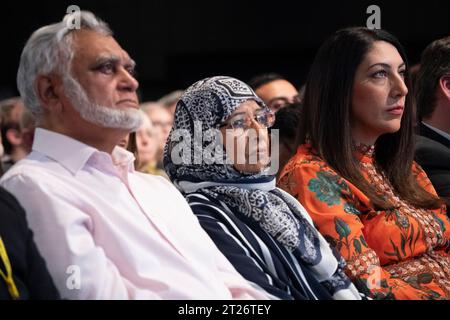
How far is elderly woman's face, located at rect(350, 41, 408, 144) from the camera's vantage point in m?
3.98

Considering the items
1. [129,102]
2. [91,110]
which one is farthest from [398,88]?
→ [91,110]

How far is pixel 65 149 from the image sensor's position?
3.02 meters

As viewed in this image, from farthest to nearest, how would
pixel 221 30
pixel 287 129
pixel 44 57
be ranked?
1. pixel 221 30
2. pixel 287 129
3. pixel 44 57

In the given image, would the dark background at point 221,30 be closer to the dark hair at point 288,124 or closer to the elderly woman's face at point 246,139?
the dark hair at point 288,124

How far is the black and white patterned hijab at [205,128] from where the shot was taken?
3582mm

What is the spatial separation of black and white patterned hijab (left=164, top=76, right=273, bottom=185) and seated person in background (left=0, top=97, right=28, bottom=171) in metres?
2.23

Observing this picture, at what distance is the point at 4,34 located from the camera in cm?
908

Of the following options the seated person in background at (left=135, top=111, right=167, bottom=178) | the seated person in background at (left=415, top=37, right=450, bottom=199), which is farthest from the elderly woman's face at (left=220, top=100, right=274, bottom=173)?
the seated person in background at (left=135, top=111, right=167, bottom=178)

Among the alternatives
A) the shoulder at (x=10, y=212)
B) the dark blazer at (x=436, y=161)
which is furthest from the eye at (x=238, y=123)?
the dark blazer at (x=436, y=161)

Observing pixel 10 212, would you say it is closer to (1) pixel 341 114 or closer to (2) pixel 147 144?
(1) pixel 341 114

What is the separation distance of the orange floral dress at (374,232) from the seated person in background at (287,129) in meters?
0.94

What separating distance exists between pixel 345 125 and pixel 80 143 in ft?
4.20

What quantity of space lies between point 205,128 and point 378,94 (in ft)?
2.58

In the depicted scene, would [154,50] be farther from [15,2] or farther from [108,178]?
[108,178]
